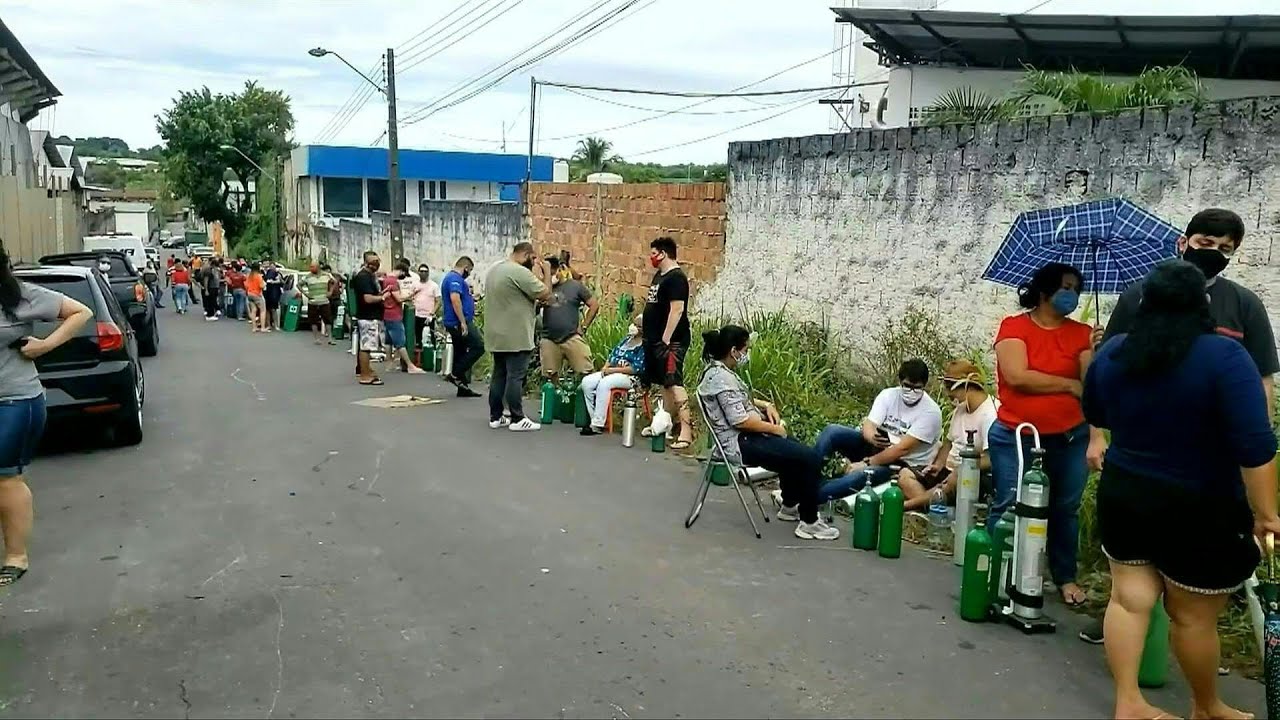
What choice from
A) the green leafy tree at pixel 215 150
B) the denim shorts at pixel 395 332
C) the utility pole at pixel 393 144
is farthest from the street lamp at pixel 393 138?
the green leafy tree at pixel 215 150

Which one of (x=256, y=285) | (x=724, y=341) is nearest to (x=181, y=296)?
(x=256, y=285)

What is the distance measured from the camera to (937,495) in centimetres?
710

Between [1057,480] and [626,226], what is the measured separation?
32.7ft

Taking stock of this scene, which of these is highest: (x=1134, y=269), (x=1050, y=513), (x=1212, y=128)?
(x=1212, y=128)

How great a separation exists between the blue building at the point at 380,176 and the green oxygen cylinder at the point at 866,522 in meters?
37.8

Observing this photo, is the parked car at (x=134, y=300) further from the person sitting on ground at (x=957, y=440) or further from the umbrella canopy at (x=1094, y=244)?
the umbrella canopy at (x=1094, y=244)

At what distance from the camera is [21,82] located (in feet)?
84.9

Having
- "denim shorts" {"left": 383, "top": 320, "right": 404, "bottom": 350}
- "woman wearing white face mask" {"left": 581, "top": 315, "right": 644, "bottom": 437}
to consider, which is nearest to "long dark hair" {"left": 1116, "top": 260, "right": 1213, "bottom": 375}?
"woman wearing white face mask" {"left": 581, "top": 315, "right": 644, "bottom": 437}

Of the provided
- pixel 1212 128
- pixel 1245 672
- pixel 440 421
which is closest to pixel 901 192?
pixel 1212 128

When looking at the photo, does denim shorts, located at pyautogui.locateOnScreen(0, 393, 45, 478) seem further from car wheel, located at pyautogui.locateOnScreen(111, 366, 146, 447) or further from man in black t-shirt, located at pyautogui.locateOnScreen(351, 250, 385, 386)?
man in black t-shirt, located at pyautogui.locateOnScreen(351, 250, 385, 386)

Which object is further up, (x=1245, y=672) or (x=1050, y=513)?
(x=1050, y=513)

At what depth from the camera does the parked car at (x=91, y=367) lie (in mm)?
8766

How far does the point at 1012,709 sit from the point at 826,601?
4.58 feet

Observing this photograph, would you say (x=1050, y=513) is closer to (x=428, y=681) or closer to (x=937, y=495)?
(x=937, y=495)
